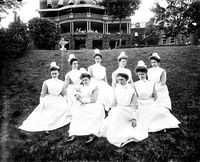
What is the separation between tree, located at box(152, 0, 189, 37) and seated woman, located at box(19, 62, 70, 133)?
20.3 meters

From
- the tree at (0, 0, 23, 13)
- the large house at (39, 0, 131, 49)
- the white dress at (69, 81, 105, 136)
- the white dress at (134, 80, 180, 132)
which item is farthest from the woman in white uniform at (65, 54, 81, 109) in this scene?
the large house at (39, 0, 131, 49)

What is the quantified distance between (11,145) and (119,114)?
306cm

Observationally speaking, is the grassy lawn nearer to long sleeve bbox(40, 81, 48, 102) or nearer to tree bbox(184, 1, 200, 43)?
long sleeve bbox(40, 81, 48, 102)

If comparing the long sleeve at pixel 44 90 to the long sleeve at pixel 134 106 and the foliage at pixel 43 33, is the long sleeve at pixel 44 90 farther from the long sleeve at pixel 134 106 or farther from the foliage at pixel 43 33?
the foliage at pixel 43 33

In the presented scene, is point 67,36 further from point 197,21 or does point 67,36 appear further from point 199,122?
point 199,122

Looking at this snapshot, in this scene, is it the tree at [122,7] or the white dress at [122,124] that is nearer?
the white dress at [122,124]

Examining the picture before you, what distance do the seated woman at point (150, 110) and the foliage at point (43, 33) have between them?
38.7 ft

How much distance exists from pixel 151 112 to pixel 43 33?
12.6m

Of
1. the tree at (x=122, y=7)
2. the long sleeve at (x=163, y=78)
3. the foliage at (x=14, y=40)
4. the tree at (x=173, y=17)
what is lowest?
the long sleeve at (x=163, y=78)

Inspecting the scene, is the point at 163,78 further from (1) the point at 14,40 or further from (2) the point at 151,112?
(1) the point at 14,40

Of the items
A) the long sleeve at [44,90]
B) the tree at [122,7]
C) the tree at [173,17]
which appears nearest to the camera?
the long sleeve at [44,90]

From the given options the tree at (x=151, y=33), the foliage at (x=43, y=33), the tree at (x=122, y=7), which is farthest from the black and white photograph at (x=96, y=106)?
A: the tree at (x=122, y=7)

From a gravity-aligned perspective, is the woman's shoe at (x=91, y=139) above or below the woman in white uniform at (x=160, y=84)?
below

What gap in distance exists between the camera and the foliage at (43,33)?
15.7 metres
